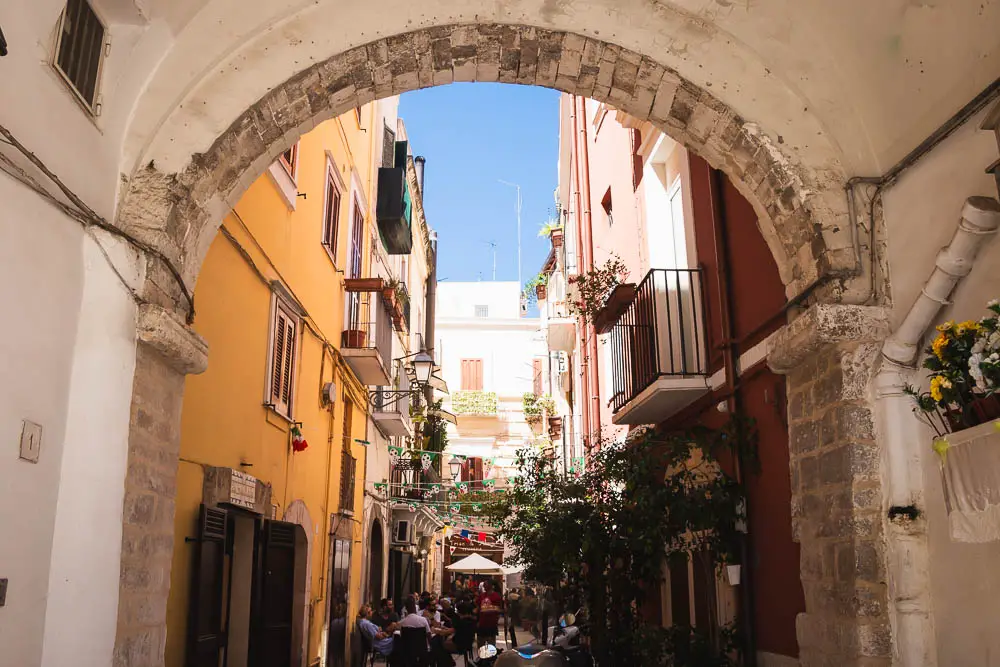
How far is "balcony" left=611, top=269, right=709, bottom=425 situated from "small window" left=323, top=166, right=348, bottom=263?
4175 millimetres

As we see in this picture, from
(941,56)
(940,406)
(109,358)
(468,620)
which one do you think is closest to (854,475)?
(940,406)

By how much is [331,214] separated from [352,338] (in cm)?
A: 187

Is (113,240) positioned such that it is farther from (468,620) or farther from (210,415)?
(468,620)

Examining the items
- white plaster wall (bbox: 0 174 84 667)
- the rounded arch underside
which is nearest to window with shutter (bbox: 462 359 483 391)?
the rounded arch underside

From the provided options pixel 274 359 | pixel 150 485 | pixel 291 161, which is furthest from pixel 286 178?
pixel 150 485

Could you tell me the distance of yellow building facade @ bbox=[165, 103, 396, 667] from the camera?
24.7 feet

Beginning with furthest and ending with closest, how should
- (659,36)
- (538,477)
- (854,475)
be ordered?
(538,477) < (659,36) < (854,475)

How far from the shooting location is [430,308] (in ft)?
89.7

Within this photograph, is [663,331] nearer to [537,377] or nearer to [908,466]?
[908,466]

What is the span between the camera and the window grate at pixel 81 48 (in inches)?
183

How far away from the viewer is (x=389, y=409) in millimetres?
17797

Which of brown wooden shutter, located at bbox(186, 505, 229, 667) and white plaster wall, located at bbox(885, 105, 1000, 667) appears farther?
brown wooden shutter, located at bbox(186, 505, 229, 667)

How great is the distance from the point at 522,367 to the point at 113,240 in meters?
37.1

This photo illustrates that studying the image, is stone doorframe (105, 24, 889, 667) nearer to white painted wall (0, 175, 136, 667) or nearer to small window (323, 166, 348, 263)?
white painted wall (0, 175, 136, 667)
